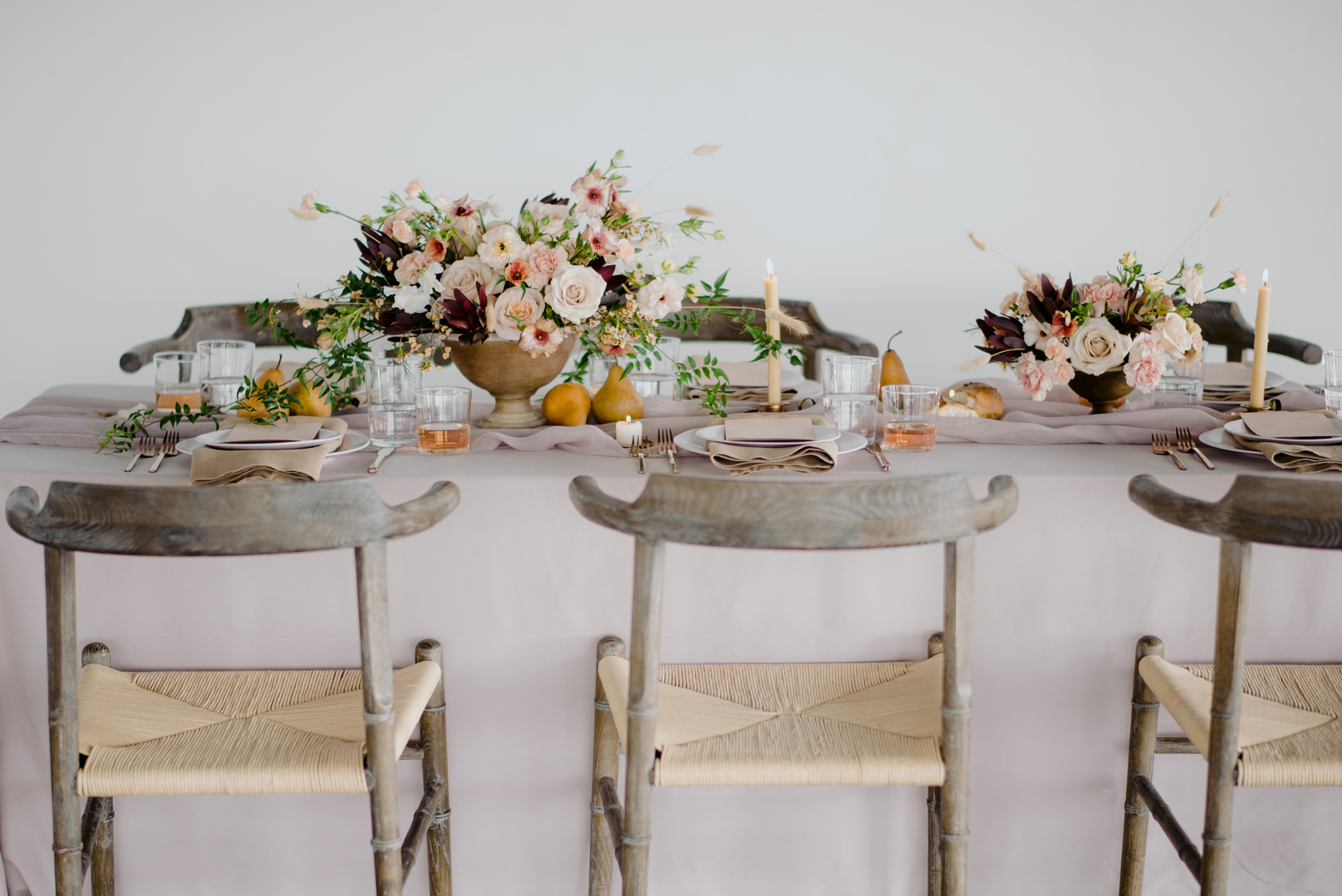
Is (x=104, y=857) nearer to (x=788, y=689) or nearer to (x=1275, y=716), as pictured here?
(x=788, y=689)

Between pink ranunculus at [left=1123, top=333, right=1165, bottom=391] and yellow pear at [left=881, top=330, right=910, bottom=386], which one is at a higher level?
pink ranunculus at [left=1123, top=333, right=1165, bottom=391]

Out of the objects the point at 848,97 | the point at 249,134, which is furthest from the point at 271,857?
the point at 848,97

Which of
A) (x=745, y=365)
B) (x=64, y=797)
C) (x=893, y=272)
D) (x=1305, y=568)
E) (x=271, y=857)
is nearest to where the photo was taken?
(x=64, y=797)

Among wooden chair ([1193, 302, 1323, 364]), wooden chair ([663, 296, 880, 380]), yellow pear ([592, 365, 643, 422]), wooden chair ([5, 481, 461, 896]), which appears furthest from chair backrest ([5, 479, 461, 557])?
wooden chair ([1193, 302, 1323, 364])

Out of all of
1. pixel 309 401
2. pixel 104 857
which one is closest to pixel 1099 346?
pixel 309 401

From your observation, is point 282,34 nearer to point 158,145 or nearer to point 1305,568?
point 158,145

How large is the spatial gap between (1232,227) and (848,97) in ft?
4.57

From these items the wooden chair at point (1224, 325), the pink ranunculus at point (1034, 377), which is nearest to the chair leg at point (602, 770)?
the pink ranunculus at point (1034, 377)

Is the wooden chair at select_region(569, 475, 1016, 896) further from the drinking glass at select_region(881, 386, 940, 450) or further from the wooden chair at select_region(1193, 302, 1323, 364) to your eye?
the wooden chair at select_region(1193, 302, 1323, 364)

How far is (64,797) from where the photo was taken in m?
1.08

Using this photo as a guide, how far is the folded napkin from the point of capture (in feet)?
4.29

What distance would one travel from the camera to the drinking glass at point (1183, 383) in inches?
70.9

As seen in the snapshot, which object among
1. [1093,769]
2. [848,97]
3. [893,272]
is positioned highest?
[848,97]

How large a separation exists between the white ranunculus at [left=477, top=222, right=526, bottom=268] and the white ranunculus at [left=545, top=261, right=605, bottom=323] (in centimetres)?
7
